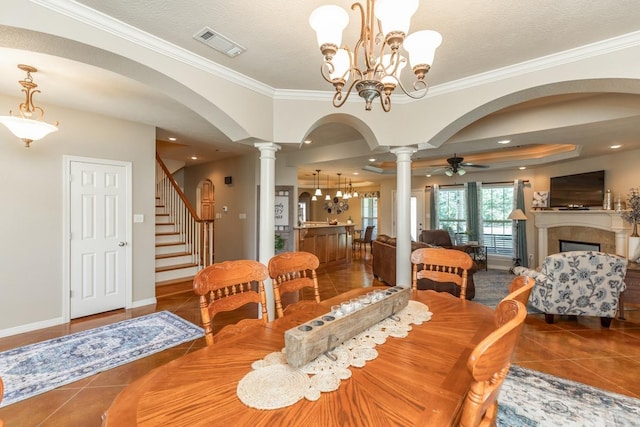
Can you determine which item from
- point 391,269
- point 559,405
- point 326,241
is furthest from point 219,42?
point 326,241

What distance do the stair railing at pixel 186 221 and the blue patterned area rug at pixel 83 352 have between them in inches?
79.7

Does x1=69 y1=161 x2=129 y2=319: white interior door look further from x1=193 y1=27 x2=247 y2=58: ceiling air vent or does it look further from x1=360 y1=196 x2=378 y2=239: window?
x1=360 y1=196 x2=378 y2=239: window

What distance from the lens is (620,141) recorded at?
4.44 m

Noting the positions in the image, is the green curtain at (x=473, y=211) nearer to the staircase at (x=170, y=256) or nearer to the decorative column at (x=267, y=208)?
the decorative column at (x=267, y=208)

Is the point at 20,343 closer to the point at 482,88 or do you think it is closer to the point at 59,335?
the point at 59,335

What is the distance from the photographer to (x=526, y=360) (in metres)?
2.70

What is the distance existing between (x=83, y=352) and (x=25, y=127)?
227 cm

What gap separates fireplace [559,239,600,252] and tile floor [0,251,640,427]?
1.87 meters

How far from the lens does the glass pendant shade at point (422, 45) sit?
1.58 m

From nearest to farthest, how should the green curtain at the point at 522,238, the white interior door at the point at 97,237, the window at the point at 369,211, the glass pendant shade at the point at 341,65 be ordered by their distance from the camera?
the glass pendant shade at the point at 341,65 → the white interior door at the point at 97,237 → the green curtain at the point at 522,238 → the window at the point at 369,211

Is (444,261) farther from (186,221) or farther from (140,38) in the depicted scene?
(186,221)

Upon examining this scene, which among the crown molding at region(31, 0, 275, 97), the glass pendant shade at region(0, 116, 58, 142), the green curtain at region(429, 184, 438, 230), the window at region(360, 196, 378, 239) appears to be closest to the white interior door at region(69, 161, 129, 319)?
the glass pendant shade at region(0, 116, 58, 142)

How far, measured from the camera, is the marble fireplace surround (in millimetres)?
5102

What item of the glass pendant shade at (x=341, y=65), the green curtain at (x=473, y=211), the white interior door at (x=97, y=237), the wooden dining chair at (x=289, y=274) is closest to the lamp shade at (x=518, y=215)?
the green curtain at (x=473, y=211)
